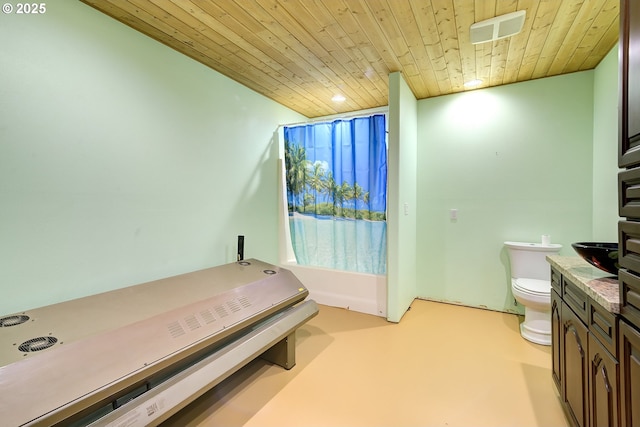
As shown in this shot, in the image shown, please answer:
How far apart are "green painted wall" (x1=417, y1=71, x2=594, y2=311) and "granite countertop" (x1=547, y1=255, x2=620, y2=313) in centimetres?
133

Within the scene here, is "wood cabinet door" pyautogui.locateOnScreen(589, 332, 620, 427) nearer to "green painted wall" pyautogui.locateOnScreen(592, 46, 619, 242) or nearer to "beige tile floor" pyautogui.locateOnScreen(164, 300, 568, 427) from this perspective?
"beige tile floor" pyautogui.locateOnScreen(164, 300, 568, 427)

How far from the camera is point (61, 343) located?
3.67 ft

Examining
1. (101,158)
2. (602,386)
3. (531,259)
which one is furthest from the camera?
(531,259)

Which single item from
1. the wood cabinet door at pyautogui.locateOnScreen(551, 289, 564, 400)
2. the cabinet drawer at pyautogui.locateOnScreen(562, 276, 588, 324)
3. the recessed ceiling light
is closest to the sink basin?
the cabinet drawer at pyautogui.locateOnScreen(562, 276, 588, 324)

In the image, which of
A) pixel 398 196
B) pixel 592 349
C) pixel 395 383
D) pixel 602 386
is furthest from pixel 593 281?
pixel 398 196

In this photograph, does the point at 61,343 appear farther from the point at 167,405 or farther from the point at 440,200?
the point at 440,200

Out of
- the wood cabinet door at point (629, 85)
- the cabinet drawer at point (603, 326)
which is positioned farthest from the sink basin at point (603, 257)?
the wood cabinet door at point (629, 85)

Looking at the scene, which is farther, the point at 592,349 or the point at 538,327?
the point at 538,327

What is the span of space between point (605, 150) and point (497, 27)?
152 cm

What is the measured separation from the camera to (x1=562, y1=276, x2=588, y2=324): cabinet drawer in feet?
4.18

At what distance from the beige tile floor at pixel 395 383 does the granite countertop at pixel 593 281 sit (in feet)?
2.77

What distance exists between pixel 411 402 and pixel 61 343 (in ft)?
5.98

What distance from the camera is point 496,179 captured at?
3.02 metres

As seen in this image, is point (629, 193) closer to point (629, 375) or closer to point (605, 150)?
point (629, 375)
